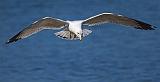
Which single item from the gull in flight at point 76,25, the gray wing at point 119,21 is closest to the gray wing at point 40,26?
the gull in flight at point 76,25

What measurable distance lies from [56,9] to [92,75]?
260cm

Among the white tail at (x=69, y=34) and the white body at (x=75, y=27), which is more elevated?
the white body at (x=75, y=27)

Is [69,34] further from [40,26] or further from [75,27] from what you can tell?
[40,26]

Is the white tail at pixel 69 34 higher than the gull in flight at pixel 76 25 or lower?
lower

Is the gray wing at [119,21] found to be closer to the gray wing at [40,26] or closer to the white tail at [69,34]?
the white tail at [69,34]

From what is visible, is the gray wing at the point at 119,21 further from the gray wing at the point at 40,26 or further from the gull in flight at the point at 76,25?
the gray wing at the point at 40,26

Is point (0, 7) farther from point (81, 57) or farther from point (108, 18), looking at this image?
point (108, 18)

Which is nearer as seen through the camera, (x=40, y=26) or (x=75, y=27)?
(x=75, y=27)

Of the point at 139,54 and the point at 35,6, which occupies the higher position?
the point at 35,6

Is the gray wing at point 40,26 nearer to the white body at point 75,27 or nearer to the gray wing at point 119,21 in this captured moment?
the white body at point 75,27

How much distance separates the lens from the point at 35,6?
33.5 feet

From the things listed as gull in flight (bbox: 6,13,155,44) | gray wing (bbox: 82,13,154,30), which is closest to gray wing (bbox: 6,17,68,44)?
gull in flight (bbox: 6,13,155,44)

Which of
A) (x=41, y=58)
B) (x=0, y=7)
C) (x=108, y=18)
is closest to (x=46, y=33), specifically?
(x=41, y=58)

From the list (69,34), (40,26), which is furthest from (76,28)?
(40,26)
